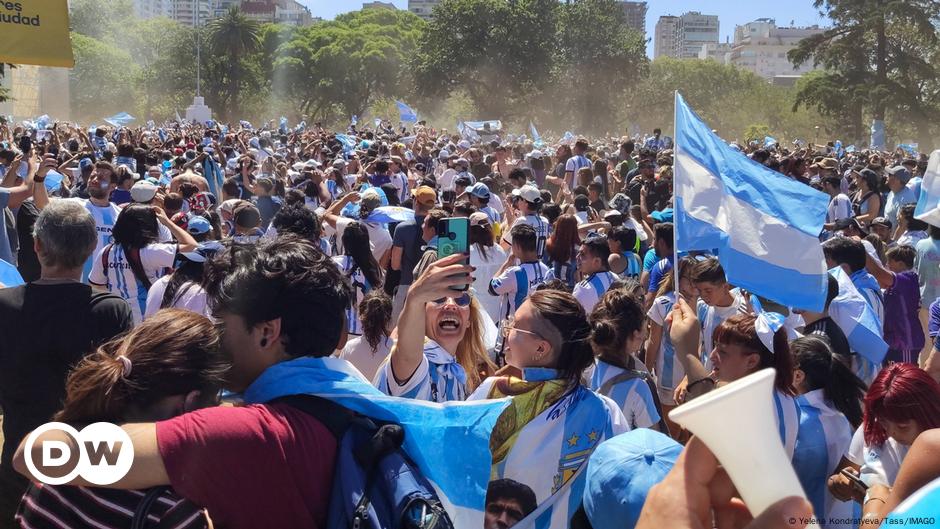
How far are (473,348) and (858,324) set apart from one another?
8.81ft

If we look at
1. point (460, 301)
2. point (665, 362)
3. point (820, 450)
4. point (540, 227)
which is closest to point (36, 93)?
point (540, 227)

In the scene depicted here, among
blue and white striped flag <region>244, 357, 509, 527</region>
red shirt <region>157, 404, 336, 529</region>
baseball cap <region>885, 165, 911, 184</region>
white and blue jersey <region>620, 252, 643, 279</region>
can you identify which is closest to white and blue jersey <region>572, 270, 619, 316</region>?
white and blue jersey <region>620, 252, 643, 279</region>

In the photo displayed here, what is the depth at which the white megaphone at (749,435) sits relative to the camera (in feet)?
4.62

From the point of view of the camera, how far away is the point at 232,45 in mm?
77562

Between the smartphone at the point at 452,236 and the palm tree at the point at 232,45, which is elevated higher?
the palm tree at the point at 232,45

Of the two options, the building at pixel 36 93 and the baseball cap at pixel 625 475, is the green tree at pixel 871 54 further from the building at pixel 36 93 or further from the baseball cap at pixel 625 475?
the baseball cap at pixel 625 475

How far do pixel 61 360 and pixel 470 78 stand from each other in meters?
63.3

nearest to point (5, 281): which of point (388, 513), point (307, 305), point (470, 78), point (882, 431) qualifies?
point (307, 305)

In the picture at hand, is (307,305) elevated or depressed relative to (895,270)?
elevated

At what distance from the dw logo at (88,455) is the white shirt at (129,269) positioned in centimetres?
402

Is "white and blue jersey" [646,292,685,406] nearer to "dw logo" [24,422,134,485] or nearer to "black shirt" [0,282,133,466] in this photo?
"black shirt" [0,282,133,466]

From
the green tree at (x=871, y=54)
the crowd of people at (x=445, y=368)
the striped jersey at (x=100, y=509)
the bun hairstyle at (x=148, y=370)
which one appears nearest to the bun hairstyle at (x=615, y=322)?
the crowd of people at (x=445, y=368)

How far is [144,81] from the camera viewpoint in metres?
86.2

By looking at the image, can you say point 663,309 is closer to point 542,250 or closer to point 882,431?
point 882,431
